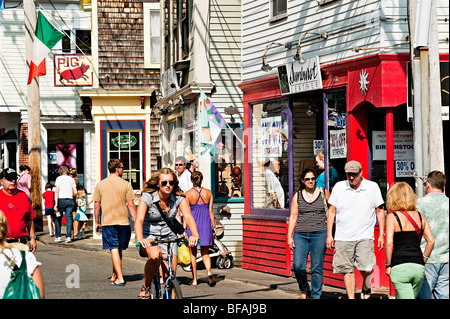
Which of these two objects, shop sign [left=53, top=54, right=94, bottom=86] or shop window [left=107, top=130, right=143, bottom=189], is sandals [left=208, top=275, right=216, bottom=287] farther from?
shop sign [left=53, top=54, right=94, bottom=86]

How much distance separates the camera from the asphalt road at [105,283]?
40.7 ft

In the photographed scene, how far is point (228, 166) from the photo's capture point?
18.5 meters

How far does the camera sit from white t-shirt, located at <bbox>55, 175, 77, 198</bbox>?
2131 centimetres

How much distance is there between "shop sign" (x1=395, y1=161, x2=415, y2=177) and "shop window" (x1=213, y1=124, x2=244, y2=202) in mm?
5891

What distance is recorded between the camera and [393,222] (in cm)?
845

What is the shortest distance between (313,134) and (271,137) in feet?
4.70

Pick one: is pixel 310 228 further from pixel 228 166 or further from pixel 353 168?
pixel 228 166

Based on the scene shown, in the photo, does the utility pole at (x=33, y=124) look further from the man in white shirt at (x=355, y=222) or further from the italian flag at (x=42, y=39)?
the man in white shirt at (x=355, y=222)

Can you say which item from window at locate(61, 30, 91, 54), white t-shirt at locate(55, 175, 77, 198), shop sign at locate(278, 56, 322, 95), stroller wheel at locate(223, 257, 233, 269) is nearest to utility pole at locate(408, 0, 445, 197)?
shop sign at locate(278, 56, 322, 95)

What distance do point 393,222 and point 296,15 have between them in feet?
23.9

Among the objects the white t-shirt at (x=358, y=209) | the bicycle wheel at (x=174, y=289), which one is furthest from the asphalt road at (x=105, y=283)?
the bicycle wheel at (x=174, y=289)

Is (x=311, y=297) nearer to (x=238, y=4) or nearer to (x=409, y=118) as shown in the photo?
(x=409, y=118)

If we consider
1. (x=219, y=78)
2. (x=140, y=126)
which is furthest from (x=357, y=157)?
(x=140, y=126)

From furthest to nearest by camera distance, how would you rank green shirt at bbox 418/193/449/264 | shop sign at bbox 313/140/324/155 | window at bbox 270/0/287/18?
window at bbox 270/0/287/18 < shop sign at bbox 313/140/324/155 < green shirt at bbox 418/193/449/264
